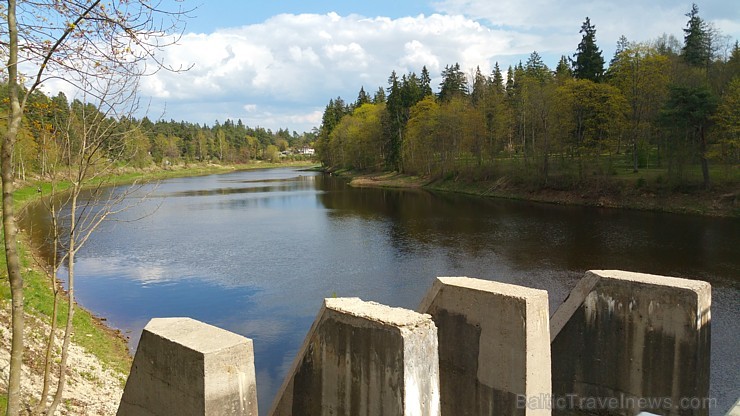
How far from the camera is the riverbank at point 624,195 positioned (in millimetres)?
35469

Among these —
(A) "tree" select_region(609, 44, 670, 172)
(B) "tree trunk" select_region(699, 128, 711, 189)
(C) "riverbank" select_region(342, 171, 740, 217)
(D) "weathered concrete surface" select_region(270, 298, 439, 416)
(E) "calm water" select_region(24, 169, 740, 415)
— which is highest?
(A) "tree" select_region(609, 44, 670, 172)

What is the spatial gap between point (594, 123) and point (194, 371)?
46.1 m

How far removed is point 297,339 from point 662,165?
1688 inches

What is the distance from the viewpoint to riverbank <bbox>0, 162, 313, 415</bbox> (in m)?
9.43

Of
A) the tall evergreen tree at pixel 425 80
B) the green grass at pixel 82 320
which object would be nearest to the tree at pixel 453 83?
the tall evergreen tree at pixel 425 80

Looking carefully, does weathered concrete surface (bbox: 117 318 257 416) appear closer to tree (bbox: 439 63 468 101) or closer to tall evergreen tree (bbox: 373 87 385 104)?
tree (bbox: 439 63 468 101)

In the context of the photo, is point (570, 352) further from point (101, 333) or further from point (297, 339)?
point (101, 333)

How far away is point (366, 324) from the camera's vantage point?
5.81 m

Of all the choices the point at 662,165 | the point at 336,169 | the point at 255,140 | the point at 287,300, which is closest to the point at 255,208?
the point at 287,300

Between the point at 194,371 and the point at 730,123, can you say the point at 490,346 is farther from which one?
the point at 730,123

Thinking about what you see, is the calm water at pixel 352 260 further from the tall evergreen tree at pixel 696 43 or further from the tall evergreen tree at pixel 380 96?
the tall evergreen tree at pixel 380 96

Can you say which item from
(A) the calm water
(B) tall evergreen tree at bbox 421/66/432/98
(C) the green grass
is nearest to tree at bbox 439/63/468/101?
(B) tall evergreen tree at bbox 421/66/432/98

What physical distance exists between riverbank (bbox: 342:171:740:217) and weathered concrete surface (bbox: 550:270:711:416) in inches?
1244

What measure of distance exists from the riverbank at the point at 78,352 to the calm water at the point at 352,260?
4.08ft
